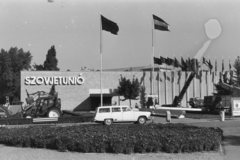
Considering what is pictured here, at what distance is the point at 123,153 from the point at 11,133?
520 cm

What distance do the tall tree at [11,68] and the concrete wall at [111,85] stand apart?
23.5 meters

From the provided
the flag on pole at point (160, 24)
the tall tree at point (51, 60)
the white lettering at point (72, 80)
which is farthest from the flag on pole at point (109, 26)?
the tall tree at point (51, 60)

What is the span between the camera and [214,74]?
61.4 metres

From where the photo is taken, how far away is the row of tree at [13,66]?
74438mm

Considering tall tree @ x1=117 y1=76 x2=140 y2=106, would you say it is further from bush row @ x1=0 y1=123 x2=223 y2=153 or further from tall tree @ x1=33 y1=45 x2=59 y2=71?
bush row @ x1=0 y1=123 x2=223 y2=153

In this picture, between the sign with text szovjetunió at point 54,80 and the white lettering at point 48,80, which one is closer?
the sign with text szovjetunió at point 54,80

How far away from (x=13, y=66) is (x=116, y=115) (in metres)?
57.1

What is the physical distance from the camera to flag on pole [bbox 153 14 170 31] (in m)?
36.9

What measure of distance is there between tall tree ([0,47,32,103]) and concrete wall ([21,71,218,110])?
77.1ft

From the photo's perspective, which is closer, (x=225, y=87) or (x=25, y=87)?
(x=225, y=87)

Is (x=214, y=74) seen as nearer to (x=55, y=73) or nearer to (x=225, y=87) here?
(x=225, y=87)

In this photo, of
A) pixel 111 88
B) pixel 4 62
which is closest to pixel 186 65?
pixel 111 88

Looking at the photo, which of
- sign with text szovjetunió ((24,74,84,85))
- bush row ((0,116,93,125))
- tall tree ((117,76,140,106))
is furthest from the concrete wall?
bush row ((0,116,93,125))

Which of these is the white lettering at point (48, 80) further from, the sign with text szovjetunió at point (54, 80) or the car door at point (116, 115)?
the car door at point (116, 115)
